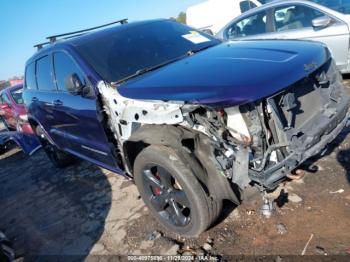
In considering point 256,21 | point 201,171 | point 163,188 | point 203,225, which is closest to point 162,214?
point 163,188

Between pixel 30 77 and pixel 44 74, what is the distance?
851 millimetres

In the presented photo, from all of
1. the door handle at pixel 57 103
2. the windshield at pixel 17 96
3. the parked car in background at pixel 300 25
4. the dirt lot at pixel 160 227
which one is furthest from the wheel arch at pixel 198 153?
the windshield at pixel 17 96

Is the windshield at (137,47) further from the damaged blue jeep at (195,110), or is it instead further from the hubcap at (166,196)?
the hubcap at (166,196)

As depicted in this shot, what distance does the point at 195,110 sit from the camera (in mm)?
2723

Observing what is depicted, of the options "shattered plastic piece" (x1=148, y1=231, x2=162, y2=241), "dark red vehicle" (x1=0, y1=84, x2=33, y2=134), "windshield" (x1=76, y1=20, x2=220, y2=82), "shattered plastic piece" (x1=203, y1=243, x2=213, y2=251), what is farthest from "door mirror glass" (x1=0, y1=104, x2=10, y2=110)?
"shattered plastic piece" (x1=203, y1=243, x2=213, y2=251)

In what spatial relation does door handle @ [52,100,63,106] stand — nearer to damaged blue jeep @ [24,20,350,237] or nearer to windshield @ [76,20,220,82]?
damaged blue jeep @ [24,20,350,237]

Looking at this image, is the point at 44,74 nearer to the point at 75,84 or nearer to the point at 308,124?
the point at 75,84

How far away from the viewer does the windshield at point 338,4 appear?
5977 mm

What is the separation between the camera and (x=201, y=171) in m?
2.84

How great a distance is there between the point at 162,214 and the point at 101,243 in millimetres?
740

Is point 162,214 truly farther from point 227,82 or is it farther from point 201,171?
point 227,82

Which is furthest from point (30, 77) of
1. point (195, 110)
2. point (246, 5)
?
point (246, 5)

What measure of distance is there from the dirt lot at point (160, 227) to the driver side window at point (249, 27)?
3.22 metres

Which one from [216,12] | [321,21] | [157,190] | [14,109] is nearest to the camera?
[157,190]
